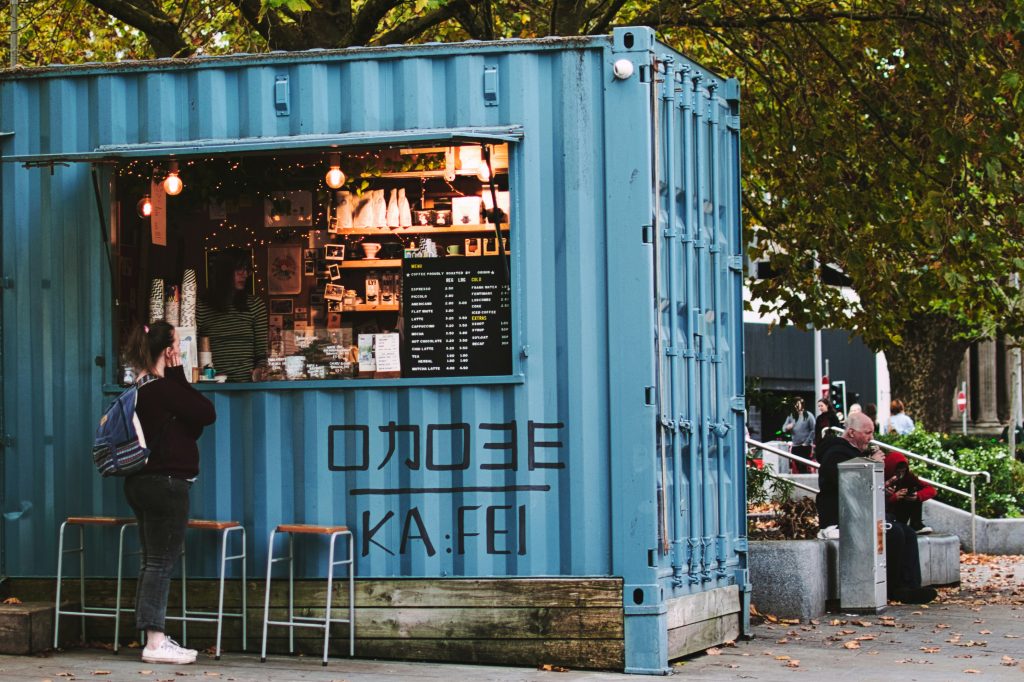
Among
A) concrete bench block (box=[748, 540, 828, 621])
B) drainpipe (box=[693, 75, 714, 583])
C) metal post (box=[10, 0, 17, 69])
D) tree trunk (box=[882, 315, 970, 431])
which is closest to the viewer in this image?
drainpipe (box=[693, 75, 714, 583])

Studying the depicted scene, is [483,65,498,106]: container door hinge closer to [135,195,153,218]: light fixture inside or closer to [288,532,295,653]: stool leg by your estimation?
[135,195,153,218]: light fixture inside

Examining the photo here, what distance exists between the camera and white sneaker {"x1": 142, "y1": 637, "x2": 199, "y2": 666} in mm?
9235

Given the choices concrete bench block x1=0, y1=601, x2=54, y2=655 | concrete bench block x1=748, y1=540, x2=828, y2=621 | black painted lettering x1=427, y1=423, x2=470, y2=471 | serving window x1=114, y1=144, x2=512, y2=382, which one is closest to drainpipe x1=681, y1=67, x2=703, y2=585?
serving window x1=114, y1=144, x2=512, y2=382

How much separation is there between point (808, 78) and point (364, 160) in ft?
21.2

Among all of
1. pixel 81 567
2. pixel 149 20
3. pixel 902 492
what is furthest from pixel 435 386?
pixel 902 492

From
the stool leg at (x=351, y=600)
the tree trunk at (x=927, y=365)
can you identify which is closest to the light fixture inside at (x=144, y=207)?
the stool leg at (x=351, y=600)

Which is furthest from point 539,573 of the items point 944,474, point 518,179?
point 944,474

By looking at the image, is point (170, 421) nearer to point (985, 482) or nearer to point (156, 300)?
point (156, 300)

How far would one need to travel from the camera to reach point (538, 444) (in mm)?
9547

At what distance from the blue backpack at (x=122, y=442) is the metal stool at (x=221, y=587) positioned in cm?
66

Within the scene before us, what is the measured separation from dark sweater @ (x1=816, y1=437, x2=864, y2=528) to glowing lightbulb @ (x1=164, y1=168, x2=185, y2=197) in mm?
6283

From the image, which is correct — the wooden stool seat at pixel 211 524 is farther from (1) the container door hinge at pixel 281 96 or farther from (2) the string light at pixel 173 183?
(1) the container door hinge at pixel 281 96

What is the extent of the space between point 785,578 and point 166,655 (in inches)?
209

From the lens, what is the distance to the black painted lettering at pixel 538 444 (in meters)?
9.55
